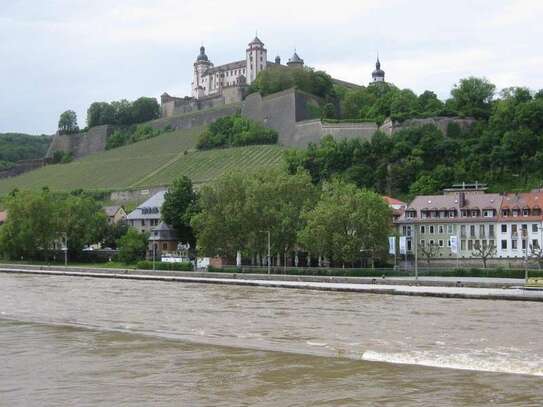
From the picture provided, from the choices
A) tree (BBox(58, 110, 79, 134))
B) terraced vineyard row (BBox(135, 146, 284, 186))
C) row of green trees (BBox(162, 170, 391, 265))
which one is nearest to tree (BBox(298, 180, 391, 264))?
row of green trees (BBox(162, 170, 391, 265))

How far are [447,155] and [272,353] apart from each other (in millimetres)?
65108

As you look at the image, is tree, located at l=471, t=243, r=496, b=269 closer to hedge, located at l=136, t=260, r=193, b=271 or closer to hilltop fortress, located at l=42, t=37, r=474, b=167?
hedge, located at l=136, t=260, r=193, b=271

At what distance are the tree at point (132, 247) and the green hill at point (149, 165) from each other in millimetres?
23552

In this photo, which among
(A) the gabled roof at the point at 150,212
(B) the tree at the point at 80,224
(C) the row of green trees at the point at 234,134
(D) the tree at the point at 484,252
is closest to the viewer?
(D) the tree at the point at 484,252

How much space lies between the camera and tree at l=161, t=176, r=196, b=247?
7544 centimetres

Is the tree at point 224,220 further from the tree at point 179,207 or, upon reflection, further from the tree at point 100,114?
the tree at point 100,114

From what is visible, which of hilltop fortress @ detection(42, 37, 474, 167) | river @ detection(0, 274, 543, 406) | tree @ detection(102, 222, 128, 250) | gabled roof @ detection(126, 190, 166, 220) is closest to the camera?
river @ detection(0, 274, 543, 406)

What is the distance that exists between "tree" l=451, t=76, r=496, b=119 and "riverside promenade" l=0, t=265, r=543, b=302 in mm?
43225

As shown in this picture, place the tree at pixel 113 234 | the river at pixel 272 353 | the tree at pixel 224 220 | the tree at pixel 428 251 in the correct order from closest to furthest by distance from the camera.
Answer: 1. the river at pixel 272 353
2. the tree at pixel 224 220
3. the tree at pixel 428 251
4. the tree at pixel 113 234

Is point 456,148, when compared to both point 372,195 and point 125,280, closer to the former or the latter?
point 372,195

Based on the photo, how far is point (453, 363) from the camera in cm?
1994

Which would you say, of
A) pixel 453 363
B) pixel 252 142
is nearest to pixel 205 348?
pixel 453 363

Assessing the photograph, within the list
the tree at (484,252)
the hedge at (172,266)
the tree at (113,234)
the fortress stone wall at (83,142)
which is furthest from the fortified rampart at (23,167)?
the tree at (484,252)

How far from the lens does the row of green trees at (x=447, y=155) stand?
3086 inches
